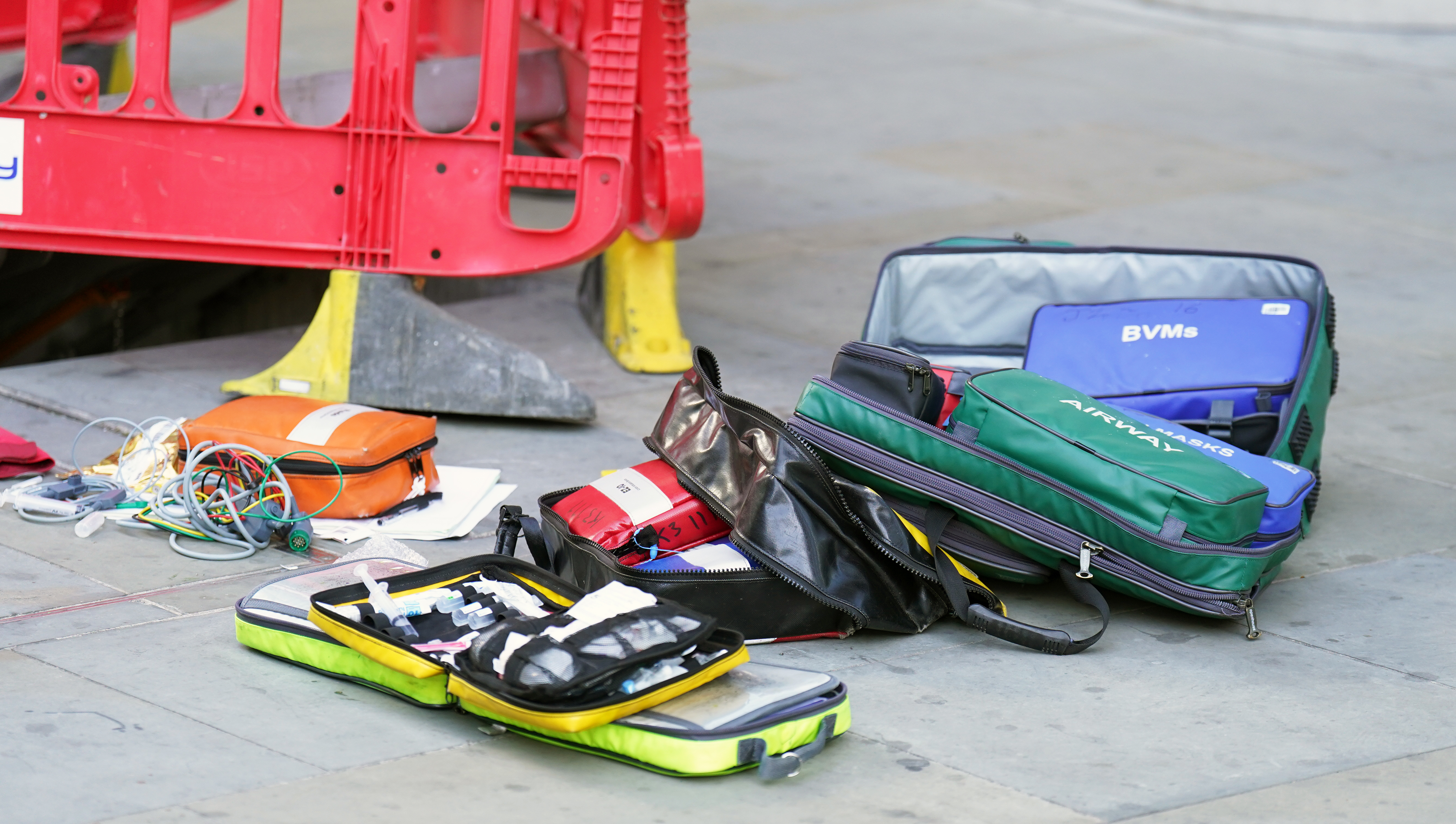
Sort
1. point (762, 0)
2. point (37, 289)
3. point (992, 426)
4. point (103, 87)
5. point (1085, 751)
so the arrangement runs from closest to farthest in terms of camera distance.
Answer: point (1085, 751) < point (992, 426) < point (37, 289) < point (103, 87) < point (762, 0)

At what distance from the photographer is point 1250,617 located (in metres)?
3.82

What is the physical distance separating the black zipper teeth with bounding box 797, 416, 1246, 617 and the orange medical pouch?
1.13 metres

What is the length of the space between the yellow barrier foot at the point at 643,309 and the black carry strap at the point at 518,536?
1.97m

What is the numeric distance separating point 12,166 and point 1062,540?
345cm

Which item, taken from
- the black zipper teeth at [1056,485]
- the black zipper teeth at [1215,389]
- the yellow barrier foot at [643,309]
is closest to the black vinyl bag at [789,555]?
the black zipper teeth at [1056,485]

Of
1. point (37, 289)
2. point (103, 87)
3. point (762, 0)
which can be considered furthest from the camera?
point (762, 0)

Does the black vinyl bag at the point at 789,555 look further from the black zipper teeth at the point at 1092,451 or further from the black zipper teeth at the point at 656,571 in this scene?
the black zipper teeth at the point at 1092,451

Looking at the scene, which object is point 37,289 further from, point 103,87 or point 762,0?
point 762,0

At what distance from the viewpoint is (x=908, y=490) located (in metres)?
3.99

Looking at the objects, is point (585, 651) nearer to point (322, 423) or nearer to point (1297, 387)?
point (322, 423)

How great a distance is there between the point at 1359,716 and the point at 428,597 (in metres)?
1.89

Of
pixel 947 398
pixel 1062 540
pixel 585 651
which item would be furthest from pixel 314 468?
pixel 1062 540

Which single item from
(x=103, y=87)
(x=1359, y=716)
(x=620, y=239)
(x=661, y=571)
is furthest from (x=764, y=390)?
(x=103, y=87)

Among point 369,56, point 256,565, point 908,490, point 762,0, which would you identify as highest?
point 762,0
